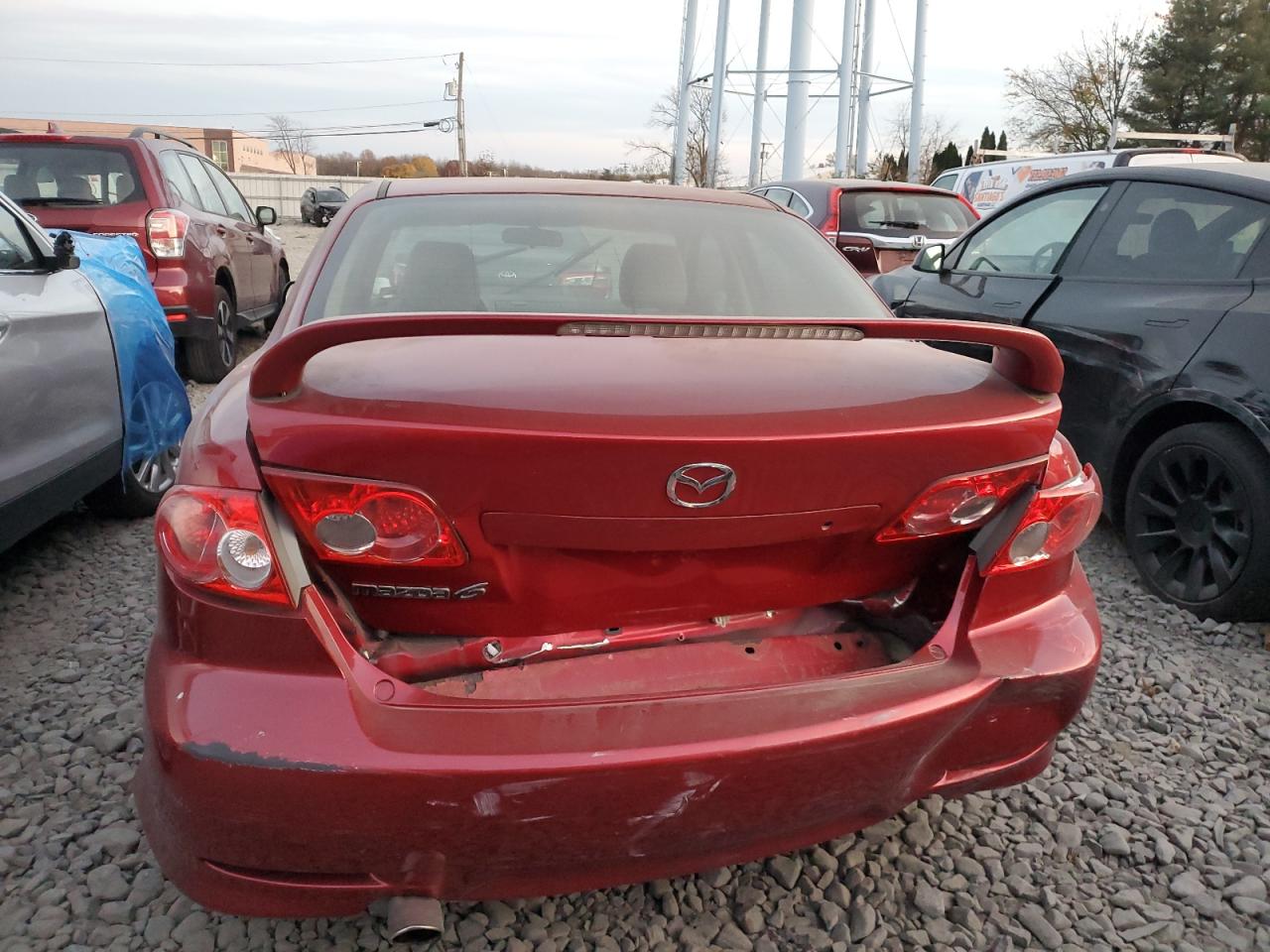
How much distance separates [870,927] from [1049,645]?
2.29ft

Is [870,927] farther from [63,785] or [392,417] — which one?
[63,785]

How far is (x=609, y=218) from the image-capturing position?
8.56ft

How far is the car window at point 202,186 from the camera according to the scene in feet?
23.1

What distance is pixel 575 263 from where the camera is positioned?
2508 millimetres

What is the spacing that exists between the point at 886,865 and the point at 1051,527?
0.89m

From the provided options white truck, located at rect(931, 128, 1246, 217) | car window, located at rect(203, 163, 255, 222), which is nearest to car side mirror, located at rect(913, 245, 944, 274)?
car window, located at rect(203, 163, 255, 222)

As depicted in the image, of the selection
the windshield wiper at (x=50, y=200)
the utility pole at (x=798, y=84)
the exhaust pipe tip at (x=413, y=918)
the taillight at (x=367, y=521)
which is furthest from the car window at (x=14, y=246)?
the utility pole at (x=798, y=84)

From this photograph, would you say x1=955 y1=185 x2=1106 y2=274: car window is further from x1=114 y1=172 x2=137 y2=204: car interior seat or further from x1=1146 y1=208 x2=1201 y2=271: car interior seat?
x1=114 y1=172 x2=137 y2=204: car interior seat

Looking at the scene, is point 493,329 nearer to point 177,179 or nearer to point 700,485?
point 700,485

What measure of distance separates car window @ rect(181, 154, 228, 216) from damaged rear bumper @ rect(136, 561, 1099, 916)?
6374 mm

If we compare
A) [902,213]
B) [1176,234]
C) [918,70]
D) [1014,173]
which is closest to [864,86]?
[918,70]

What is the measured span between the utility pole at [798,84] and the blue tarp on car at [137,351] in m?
23.3

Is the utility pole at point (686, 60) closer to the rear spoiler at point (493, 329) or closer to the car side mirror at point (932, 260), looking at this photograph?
the car side mirror at point (932, 260)

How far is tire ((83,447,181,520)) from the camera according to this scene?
13.2ft
